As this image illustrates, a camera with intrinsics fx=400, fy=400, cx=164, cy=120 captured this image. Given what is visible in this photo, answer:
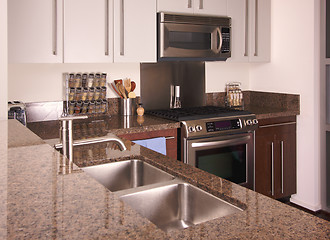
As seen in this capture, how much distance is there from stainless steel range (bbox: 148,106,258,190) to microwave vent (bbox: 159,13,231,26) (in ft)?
2.55

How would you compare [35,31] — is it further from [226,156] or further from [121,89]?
[226,156]

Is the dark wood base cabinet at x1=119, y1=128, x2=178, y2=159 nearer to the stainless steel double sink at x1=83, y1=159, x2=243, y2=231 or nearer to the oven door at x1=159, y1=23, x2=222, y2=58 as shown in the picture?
the oven door at x1=159, y1=23, x2=222, y2=58

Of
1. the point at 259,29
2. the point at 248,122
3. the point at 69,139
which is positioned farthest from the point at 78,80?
the point at 259,29

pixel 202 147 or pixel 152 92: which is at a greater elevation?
pixel 152 92

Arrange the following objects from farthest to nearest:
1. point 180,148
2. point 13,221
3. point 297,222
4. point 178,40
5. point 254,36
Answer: point 254,36
point 178,40
point 180,148
point 297,222
point 13,221

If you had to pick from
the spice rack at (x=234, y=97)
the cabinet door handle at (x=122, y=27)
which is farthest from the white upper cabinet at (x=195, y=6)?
the spice rack at (x=234, y=97)

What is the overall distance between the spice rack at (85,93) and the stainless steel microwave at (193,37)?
566 millimetres

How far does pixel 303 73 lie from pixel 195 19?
1134 mm

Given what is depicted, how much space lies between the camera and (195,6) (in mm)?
3521

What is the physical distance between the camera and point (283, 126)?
3.72m

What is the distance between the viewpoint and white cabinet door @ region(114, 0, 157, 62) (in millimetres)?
3174

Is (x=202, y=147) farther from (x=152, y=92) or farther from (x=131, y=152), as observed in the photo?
(x=131, y=152)

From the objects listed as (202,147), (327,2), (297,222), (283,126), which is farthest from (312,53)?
(297,222)

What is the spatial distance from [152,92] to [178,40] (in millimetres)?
584
